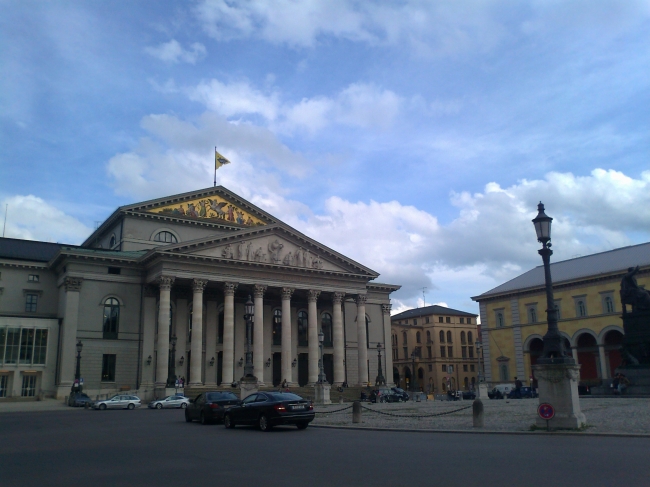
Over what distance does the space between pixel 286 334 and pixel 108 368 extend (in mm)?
16150

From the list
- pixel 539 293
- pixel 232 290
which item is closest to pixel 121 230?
pixel 232 290

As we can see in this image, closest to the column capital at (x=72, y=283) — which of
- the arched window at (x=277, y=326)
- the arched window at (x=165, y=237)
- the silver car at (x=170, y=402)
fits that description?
the arched window at (x=165, y=237)

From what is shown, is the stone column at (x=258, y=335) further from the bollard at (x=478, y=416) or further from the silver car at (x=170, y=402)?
the bollard at (x=478, y=416)

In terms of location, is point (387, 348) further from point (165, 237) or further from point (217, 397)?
point (217, 397)

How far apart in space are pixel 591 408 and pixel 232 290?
1424 inches

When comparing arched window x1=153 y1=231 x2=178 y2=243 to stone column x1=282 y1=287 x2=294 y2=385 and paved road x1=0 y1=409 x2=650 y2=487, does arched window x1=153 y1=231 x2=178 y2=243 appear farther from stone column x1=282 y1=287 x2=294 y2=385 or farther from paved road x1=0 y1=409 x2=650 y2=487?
paved road x1=0 y1=409 x2=650 y2=487

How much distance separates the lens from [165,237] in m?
59.9

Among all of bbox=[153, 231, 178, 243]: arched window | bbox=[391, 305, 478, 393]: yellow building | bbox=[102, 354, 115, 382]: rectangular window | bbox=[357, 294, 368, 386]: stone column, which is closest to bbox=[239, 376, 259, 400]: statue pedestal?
bbox=[102, 354, 115, 382]: rectangular window

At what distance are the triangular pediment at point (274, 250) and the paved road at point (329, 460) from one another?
36.2 meters

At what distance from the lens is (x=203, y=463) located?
12.1 m

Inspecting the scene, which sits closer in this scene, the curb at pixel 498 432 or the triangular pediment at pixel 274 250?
the curb at pixel 498 432

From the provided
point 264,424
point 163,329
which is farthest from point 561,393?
point 163,329

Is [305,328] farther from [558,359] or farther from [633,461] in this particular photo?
[633,461]

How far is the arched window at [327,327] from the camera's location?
6444 centimetres
